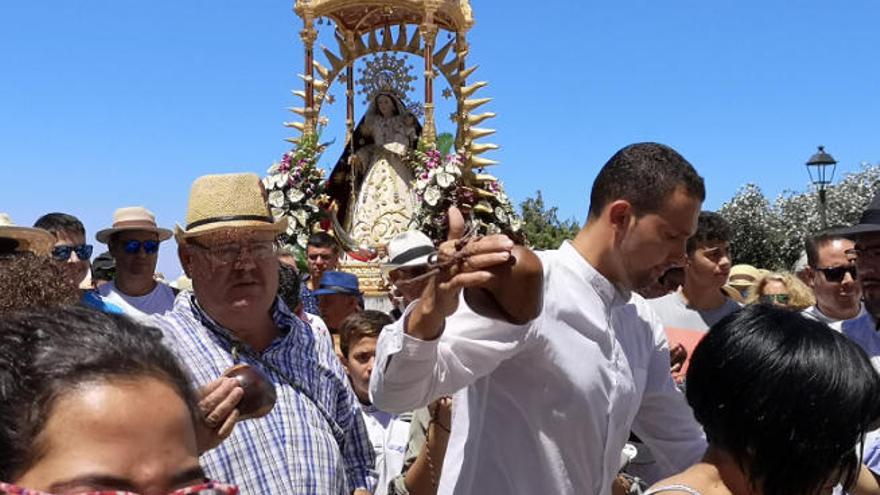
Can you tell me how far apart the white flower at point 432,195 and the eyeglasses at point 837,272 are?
25.1ft

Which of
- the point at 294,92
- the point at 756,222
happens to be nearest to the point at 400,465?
the point at 294,92

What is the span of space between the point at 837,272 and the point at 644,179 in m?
3.21

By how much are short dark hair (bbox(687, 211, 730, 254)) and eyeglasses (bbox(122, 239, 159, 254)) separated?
349 centimetres

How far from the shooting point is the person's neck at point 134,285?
655 centimetres

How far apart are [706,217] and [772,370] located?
152 inches

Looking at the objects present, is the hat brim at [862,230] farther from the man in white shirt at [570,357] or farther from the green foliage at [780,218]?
the green foliage at [780,218]

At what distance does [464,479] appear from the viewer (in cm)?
286

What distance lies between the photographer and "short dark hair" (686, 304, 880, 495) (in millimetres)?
2152

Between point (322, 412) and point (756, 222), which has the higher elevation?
point (322, 412)

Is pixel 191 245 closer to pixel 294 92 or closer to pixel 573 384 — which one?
pixel 573 384

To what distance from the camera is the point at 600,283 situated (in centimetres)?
309

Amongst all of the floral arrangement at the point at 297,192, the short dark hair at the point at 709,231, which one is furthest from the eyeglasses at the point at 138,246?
the floral arrangement at the point at 297,192

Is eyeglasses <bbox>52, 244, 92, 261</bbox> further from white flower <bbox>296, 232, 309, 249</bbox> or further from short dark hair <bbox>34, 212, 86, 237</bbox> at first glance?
white flower <bbox>296, 232, 309, 249</bbox>

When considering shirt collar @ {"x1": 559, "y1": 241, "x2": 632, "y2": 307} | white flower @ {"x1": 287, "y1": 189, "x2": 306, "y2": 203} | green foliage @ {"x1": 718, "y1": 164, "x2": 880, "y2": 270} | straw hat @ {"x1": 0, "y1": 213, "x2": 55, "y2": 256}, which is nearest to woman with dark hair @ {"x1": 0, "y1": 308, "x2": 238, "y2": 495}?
shirt collar @ {"x1": 559, "y1": 241, "x2": 632, "y2": 307}
